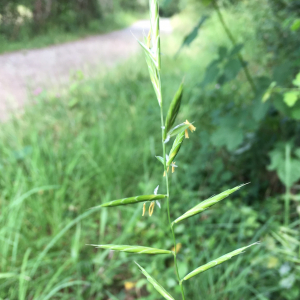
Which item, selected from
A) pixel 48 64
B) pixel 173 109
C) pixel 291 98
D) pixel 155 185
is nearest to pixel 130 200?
pixel 173 109

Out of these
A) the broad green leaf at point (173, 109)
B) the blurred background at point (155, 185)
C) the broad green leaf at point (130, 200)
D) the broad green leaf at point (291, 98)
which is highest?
the broad green leaf at point (173, 109)

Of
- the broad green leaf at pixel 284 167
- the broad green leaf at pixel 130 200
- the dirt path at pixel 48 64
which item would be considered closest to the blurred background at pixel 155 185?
the broad green leaf at pixel 284 167

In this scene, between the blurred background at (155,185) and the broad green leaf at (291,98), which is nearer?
the broad green leaf at (291,98)

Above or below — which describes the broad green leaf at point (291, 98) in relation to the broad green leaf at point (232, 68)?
below

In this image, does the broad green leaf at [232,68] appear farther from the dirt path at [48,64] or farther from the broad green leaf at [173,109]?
the dirt path at [48,64]

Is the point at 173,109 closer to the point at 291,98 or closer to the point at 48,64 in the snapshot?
the point at 291,98

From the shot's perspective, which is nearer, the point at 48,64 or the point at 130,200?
the point at 130,200

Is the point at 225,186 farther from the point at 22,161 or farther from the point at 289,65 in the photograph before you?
the point at 22,161

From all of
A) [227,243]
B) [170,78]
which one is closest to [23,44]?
[170,78]

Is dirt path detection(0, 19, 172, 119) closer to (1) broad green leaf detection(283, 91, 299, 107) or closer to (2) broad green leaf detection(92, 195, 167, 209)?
(1) broad green leaf detection(283, 91, 299, 107)
